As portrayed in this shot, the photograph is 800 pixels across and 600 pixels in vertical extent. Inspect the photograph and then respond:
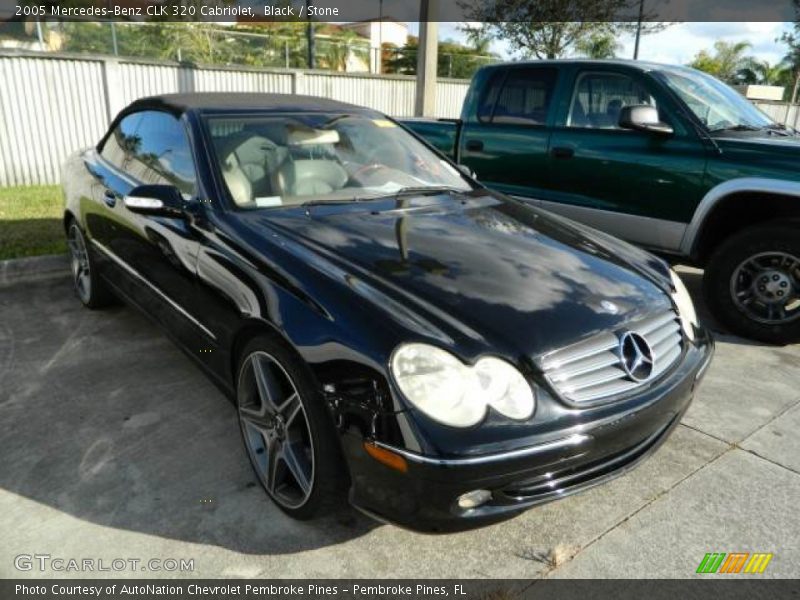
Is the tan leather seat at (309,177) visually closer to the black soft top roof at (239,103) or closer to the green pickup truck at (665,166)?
the black soft top roof at (239,103)

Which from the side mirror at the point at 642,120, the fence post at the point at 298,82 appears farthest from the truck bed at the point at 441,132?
the fence post at the point at 298,82

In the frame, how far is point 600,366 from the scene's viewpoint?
2141 millimetres

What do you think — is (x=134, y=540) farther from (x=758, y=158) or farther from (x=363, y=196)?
(x=758, y=158)

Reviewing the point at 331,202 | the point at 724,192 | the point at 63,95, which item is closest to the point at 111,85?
the point at 63,95

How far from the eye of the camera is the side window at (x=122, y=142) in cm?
397

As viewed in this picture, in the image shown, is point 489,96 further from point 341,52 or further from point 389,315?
point 341,52

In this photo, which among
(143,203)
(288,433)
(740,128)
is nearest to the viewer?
(288,433)

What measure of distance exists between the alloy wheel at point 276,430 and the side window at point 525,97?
143 inches

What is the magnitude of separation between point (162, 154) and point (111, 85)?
24.0 feet

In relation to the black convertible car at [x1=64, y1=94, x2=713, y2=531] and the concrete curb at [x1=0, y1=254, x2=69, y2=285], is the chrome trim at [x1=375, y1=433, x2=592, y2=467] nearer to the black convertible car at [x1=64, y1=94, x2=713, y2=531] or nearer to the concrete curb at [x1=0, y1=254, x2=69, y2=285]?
the black convertible car at [x1=64, y1=94, x2=713, y2=531]

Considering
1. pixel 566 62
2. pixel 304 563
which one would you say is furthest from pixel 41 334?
pixel 566 62

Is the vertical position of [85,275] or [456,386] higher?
[456,386]
